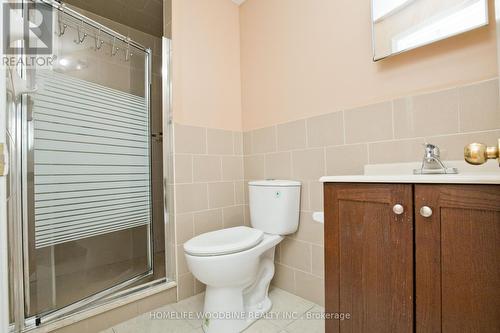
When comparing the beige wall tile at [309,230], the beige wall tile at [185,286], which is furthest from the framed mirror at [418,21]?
the beige wall tile at [185,286]

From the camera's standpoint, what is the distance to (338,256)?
0.76 m

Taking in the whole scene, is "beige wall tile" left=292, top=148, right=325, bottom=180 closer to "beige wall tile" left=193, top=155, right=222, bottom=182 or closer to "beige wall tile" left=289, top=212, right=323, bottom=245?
"beige wall tile" left=289, top=212, right=323, bottom=245

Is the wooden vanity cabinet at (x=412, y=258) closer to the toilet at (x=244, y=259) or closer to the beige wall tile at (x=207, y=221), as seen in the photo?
the toilet at (x=244, y=259)

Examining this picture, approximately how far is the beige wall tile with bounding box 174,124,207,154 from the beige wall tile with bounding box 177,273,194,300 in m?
0.80

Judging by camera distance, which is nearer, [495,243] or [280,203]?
[495,243]

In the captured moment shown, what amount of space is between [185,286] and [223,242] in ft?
1.50

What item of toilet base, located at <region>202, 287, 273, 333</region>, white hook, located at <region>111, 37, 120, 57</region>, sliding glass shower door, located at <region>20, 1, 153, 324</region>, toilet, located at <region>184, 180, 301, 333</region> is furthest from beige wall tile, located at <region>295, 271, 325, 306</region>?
white hook, located at <region>111, 37, 120, 57</region>

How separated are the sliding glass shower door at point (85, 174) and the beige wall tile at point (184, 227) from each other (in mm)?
302

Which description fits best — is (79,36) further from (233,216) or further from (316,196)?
(316,196)

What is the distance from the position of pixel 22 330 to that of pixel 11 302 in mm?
132

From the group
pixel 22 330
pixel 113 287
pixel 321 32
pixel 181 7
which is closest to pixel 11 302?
pixel 22 330

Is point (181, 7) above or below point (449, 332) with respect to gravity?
above

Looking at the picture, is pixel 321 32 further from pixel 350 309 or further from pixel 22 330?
pixel 22 330

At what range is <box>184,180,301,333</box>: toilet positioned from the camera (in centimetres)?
104
